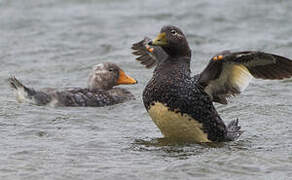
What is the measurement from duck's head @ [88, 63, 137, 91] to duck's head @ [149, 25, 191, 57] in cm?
348

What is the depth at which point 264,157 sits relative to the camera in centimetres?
736

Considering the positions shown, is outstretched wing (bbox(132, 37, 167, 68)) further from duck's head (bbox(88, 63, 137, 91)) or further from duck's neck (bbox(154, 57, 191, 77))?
duck's head (bbox(88, 63, 137, 91))

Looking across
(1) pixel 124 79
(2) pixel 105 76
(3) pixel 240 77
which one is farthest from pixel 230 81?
(2) pixel 105 76

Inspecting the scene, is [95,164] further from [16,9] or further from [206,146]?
[16,9]

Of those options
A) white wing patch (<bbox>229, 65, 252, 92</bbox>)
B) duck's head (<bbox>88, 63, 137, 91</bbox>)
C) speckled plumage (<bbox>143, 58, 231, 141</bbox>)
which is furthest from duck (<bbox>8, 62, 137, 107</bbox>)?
white wing patch (<bbox>229, 65, 252, 92</bbox>)

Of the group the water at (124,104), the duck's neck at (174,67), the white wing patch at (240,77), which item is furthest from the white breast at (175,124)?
the white wing patch at (240,77)

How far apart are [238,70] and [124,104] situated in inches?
135

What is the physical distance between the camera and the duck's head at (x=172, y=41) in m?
7.85

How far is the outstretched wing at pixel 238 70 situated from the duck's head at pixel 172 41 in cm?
40

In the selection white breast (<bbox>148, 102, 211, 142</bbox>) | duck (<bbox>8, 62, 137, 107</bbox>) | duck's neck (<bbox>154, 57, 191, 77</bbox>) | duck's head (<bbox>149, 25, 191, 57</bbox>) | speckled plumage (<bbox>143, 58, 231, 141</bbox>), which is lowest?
duck (<bbox>8, 62, 137, 107</bbox>)

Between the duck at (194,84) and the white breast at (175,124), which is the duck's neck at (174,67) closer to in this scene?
the duck at (194,84)

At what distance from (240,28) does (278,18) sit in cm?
108

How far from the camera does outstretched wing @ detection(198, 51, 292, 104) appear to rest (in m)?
7.53

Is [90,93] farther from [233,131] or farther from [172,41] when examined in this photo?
[172,41]
